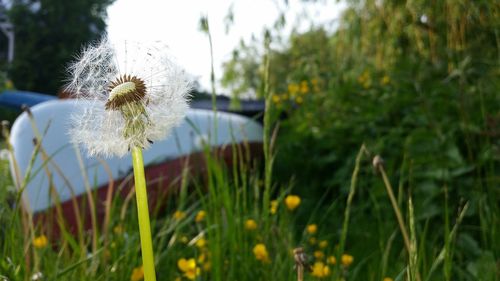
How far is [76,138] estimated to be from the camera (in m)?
0.58

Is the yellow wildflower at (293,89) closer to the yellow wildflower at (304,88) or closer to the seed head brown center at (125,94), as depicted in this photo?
the yellow wildflower at (304,88)

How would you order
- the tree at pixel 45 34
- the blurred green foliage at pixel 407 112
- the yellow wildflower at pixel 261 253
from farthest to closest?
the tree at pixel 45 34 → the blurred green foliage at pixel 407 112 → the yellow wildflower at pixel 261 253

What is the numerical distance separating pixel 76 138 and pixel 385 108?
96.9 inches

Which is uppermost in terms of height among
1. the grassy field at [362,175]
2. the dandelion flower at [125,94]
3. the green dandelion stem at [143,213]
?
the dandelion flower at [125,94]

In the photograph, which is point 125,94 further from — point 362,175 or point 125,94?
point 362,175

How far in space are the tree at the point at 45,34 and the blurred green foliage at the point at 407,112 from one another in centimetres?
2134

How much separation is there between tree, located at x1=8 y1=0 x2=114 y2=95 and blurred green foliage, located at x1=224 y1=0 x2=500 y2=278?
21339 millimetres

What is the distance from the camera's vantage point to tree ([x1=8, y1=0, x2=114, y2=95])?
77.3 feet

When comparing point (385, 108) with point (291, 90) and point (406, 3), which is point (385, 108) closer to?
point (406, 3)

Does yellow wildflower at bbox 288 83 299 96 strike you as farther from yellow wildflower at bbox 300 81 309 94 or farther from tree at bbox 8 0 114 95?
tree at bbox 8 0 114 95

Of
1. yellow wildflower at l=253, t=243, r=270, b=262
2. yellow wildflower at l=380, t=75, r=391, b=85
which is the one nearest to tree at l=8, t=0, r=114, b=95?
yellow wildflower at l=380, t=75, r=391, b=85

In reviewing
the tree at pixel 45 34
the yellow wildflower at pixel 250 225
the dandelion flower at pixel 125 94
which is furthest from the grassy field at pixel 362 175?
the tree at pixel 45 34

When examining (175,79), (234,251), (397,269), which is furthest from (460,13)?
(175,79)

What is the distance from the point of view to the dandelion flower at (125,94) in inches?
19.7
